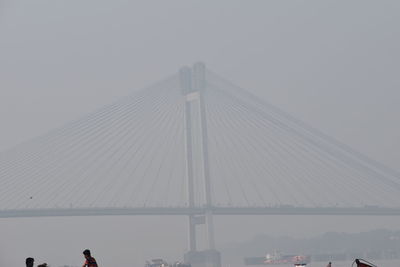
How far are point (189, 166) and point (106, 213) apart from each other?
1179 centimetres

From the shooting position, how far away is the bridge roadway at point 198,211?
3233 inches

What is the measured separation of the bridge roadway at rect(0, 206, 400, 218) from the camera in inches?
3233

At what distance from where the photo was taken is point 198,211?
3600 inches

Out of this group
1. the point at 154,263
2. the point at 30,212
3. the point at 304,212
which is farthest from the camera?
the point at 154,263

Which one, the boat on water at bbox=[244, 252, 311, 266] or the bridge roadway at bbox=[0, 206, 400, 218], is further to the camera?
the boat on water at bbox=[244, 252, 311, 266]

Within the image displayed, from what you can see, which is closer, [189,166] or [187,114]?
[189,166]

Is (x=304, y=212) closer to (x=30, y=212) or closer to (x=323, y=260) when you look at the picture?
(x=30, y=212)

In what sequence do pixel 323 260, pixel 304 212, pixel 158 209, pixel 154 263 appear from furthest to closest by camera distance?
pixel 323 260 < pixel 154 263 < pixel 304 212 < pixel 158 209

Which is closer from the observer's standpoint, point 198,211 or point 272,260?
point 198,211

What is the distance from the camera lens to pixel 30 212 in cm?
8156

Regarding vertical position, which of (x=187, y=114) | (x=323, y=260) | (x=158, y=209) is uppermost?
(x=187, y=114)

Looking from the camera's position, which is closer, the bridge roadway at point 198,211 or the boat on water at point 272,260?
the bridge roadway at point 198,211

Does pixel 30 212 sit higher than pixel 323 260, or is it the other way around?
pixel 30 212

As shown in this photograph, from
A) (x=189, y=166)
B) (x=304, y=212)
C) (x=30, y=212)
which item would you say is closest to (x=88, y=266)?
(x=30, y=212)
